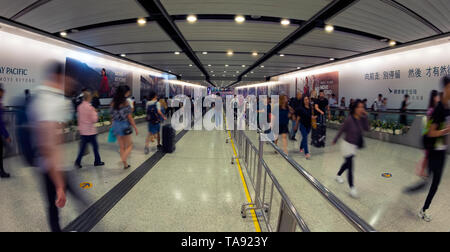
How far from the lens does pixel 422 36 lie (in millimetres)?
6961

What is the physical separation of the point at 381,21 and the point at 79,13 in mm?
7891

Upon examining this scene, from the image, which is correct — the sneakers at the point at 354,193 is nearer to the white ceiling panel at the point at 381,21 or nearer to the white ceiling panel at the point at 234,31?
the white ceiling panel at the point at 381,21

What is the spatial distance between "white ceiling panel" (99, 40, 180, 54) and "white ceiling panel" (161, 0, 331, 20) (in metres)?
3.25

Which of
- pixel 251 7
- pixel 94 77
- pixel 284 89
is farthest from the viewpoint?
pixel 284 89

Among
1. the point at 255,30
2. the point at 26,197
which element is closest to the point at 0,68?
the point at 26,197

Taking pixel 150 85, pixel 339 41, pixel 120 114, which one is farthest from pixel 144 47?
pixel 150 85

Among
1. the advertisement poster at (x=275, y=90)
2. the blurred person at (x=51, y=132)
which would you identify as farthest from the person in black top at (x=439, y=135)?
the advertisement poster at (x=275, y=90)

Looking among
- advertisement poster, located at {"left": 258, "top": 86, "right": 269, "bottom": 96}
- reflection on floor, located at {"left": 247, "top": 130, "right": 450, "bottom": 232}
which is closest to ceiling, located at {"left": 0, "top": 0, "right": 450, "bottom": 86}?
reflection on floor, located at {"left": 247, "top": 130, "right": 450, "bottom": 232}

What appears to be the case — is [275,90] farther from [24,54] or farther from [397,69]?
[24,54]

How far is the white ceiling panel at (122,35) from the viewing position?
6.45m

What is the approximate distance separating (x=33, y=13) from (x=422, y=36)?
11528mm

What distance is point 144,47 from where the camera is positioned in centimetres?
919
